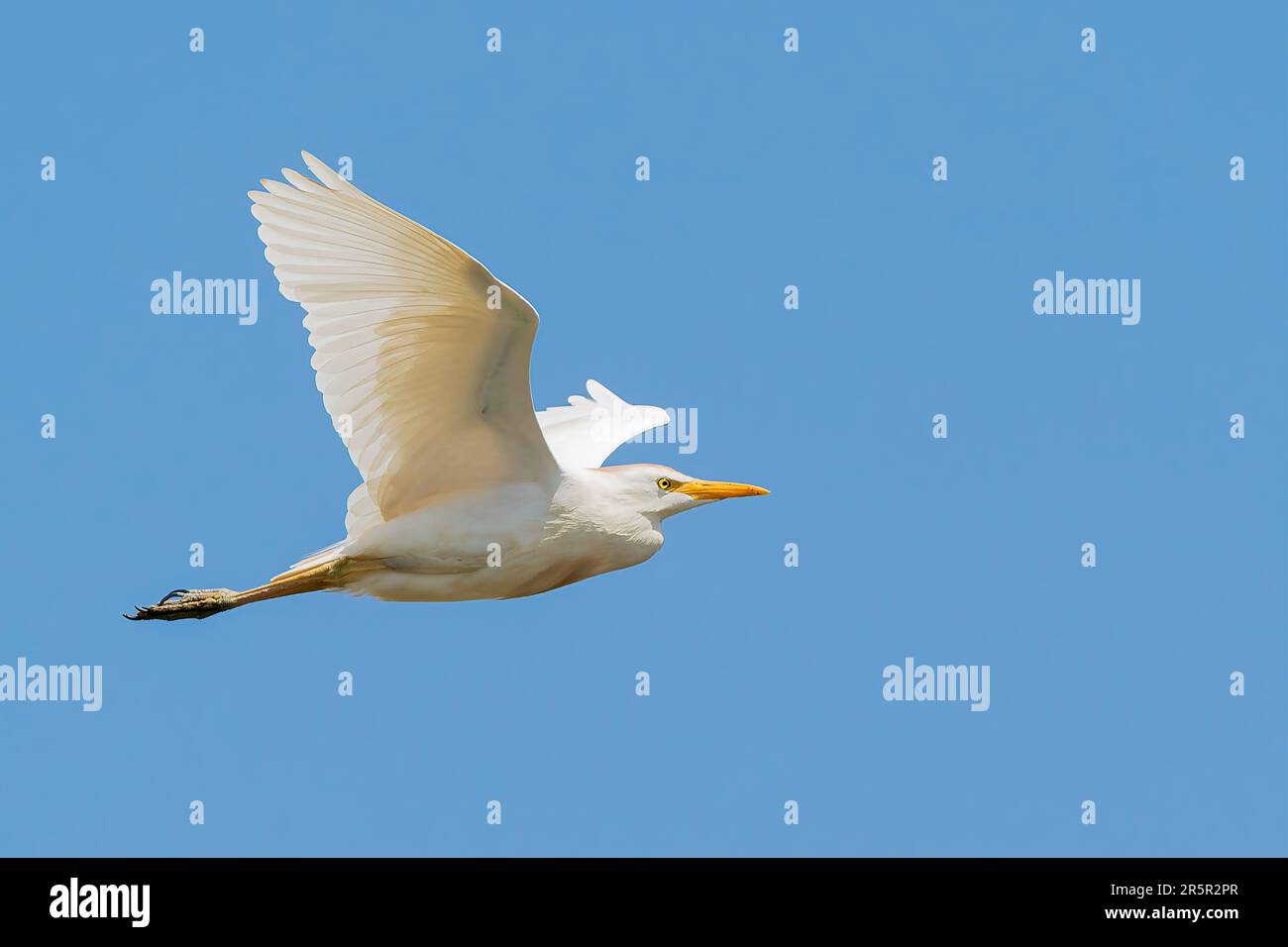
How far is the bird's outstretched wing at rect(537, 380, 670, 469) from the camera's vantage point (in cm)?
1923

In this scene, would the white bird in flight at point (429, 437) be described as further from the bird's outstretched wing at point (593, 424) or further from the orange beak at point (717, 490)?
the bird's outstretched wing at point (593, 424)

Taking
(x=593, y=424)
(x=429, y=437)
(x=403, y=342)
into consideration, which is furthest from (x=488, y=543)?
(x=593, y=424)

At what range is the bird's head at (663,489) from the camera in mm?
16938

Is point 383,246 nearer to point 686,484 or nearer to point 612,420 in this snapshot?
point 686,484

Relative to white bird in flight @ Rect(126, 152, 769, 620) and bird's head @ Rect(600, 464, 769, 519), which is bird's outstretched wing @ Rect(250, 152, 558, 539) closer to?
white bird in flight @ Rect(126, 152, 769, 620)

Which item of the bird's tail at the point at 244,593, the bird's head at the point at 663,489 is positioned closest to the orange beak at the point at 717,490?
the bird's head at the point at 663,489

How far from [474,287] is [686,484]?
11.7ft

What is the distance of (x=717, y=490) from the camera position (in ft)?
58.1

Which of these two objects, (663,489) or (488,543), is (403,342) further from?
(663,489)

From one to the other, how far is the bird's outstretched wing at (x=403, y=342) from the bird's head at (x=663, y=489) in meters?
0.85

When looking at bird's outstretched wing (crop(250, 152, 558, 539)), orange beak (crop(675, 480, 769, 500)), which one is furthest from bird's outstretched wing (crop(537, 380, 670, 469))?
bird's outstretched wing (crop(250, 152, 558, 539))

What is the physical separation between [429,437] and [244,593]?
7.51ft

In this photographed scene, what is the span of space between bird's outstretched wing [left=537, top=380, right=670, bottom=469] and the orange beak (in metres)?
1.64

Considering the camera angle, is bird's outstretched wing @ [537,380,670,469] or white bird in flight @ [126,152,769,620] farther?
bird's outstretched wing @ [537,380,670,469]
